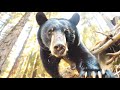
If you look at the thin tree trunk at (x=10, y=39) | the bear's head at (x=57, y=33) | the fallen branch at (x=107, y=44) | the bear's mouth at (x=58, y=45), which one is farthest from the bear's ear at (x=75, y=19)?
the thin tree trunk at (x=10, y=39)

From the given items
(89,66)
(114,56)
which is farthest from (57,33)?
(114,56)

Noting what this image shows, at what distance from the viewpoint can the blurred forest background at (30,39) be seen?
388 cm

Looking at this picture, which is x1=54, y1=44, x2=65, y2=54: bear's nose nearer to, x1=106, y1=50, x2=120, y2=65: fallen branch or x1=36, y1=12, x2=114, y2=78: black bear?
x1=36, y1=12, x2=114, y2=78: black bear

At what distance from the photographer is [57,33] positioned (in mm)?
3906

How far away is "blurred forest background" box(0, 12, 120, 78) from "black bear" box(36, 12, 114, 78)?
2.7 inches

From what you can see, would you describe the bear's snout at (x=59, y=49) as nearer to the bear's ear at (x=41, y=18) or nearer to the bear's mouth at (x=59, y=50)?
the bear's mouth at (x=59, y=50)

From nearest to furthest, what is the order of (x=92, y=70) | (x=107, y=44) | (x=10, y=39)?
(x=92, y=70) → (x=107, y=44) → (x=10, y=39)

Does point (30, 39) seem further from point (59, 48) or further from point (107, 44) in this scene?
point (107, 44)

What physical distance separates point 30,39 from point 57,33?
15.0 inches

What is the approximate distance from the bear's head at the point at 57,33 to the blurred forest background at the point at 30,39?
0.27ft

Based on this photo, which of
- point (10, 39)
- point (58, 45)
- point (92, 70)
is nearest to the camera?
point (58, 45)

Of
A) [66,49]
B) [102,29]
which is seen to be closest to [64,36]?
[66,49]

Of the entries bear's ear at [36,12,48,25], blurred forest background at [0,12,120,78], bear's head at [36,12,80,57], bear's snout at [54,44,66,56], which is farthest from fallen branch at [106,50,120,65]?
bear's ear at [36,12,48,25]
